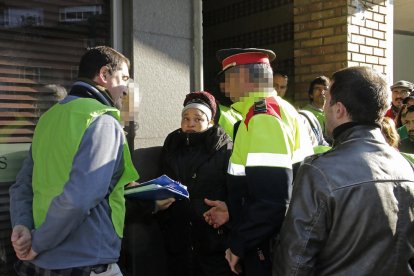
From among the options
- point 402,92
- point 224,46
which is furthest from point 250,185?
point 224,46

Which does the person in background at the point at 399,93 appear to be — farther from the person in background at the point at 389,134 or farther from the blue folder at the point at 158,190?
the blue folder at the point at 158,190

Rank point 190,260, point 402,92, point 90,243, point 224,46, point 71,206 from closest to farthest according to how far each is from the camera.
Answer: point 71,206
point 90,243
point 190,260
point 402,92
point 224,46

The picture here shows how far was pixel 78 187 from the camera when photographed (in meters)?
2.21

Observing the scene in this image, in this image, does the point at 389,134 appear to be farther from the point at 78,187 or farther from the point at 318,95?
the point at 78,187

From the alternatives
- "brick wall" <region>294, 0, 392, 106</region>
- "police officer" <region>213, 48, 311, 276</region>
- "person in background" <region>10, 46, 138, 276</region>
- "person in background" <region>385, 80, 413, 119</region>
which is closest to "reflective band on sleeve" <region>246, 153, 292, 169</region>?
"police officer" <region>213, 48, 311, 276</region>

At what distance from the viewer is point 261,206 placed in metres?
2.38

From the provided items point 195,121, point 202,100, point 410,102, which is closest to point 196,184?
point 195,121

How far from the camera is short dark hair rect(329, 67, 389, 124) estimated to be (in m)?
2.09

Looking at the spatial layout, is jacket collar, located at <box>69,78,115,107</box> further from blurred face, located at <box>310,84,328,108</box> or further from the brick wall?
the brick wall

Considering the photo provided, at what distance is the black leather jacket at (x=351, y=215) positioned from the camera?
1.97 m

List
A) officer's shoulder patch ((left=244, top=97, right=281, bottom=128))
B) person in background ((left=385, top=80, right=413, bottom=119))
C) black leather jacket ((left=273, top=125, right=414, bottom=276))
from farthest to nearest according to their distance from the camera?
person in background ((left=385, top=80, right=413, bottom=119)) → officer's shoulder patch ((left=244, top=97, right=281, bottom=128)) → black leather jacket ((left=273, top=125, right=414, bottom=276))

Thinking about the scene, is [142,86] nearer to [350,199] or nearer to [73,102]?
[73,102]

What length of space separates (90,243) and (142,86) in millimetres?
1910

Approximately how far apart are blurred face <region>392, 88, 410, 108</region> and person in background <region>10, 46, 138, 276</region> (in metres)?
4.48
